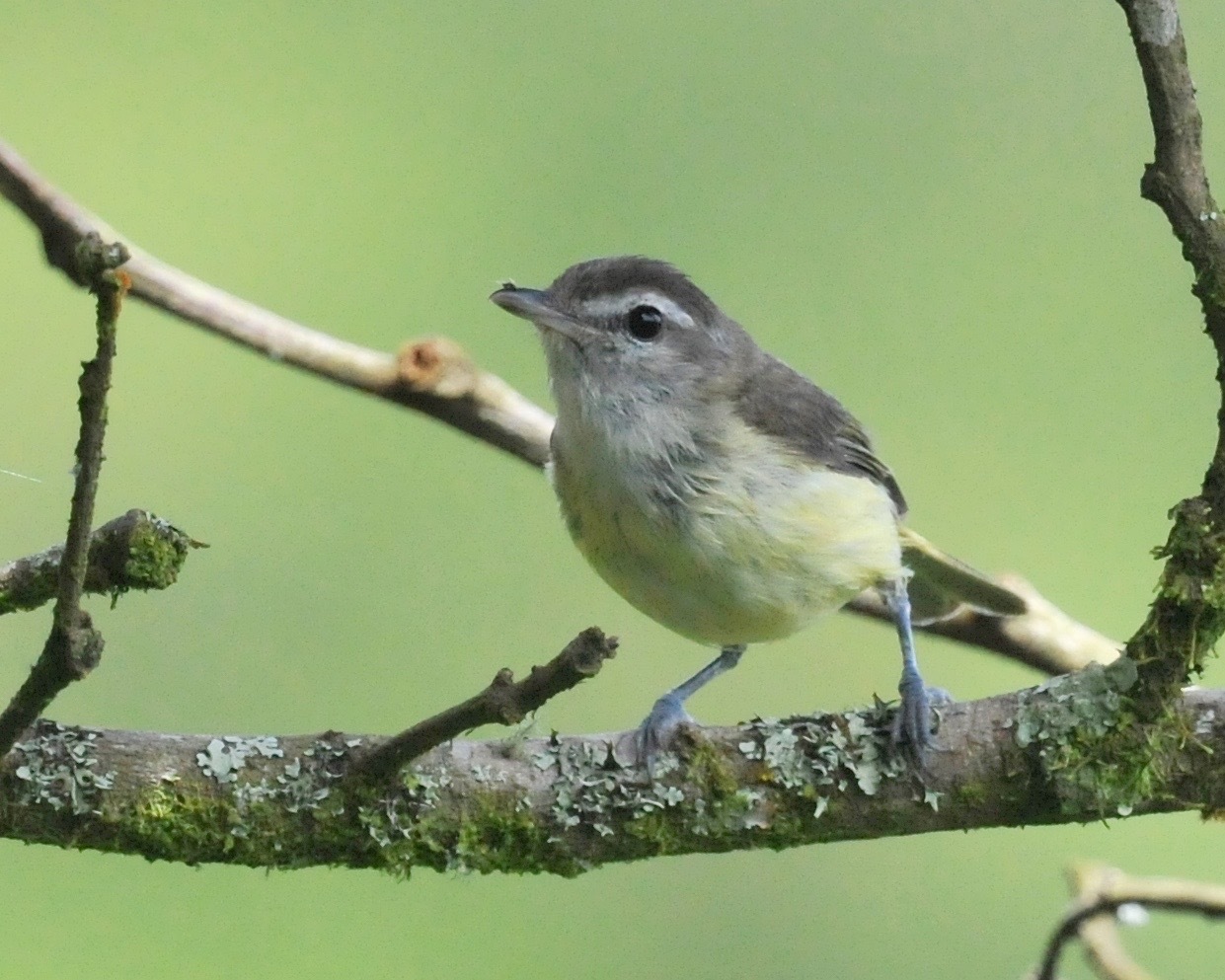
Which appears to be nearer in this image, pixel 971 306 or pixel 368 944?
pixel 368 944

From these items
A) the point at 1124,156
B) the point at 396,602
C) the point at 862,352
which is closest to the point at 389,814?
the point at 396,602

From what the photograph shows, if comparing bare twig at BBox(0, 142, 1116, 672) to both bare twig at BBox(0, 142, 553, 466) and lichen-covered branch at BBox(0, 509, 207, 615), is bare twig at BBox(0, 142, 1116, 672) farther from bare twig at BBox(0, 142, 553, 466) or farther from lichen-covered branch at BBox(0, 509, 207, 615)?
lichen-covered branch at BBox(0, 509, 207, 615)

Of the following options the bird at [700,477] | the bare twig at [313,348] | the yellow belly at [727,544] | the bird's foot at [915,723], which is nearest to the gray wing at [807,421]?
the bird at [700,477]

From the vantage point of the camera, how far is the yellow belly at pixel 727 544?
249 cm

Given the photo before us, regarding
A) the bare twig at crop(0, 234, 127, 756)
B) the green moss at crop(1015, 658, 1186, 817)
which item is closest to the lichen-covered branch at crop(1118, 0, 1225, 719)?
the green moss at crop(1015, 658, 1186, 817)

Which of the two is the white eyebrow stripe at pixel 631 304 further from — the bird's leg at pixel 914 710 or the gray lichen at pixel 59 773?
the gray lichen at pixel 59 773

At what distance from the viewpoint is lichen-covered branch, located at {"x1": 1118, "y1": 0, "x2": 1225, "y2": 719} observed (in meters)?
1.59

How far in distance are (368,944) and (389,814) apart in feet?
5.32

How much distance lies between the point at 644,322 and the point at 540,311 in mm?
205

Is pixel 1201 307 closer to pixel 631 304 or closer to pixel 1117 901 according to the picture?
pixel 1117 901

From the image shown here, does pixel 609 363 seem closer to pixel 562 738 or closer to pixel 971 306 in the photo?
Result: pixel 562 738

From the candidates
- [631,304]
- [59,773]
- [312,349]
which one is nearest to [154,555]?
[59,773]

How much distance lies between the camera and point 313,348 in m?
2.42

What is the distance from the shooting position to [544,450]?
2.69 metres
